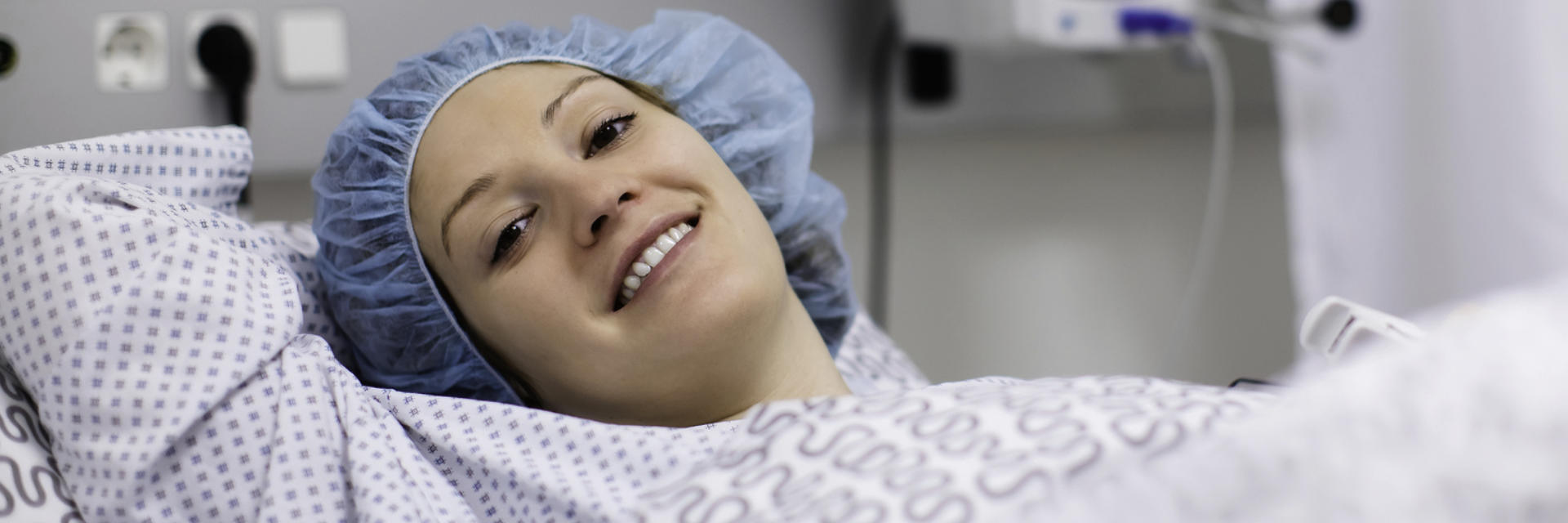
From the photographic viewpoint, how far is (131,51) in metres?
1.31

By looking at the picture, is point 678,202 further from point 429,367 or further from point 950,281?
point 950,281

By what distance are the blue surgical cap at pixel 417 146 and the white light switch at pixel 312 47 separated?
378 mm

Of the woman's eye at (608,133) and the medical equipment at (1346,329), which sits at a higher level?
the woman's eye at (608,133)

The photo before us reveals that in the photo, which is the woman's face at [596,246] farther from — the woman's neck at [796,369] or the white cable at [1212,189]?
the white cable at [1212,189]

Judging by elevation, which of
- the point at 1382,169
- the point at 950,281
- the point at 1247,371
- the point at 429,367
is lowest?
the point at 1247,371

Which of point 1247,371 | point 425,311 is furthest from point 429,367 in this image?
point 1247,371

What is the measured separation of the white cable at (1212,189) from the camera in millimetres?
1683

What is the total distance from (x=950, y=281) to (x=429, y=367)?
1.03 m

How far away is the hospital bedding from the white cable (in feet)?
3.09

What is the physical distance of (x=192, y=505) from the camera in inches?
30.5

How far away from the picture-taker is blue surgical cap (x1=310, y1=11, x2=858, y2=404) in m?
0.97

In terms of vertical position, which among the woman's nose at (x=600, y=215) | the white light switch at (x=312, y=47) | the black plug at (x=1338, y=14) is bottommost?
the woman's nose at (x=600, y=215)

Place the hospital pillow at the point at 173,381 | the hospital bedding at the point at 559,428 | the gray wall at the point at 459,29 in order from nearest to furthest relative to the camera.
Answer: the hospital bedding at the point at 559,428 → the hospital pillow at the point at 173,381 → the gray wall at the point at 459,29

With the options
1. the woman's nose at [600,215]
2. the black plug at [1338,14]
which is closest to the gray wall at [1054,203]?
the black plug at [1338,14]
